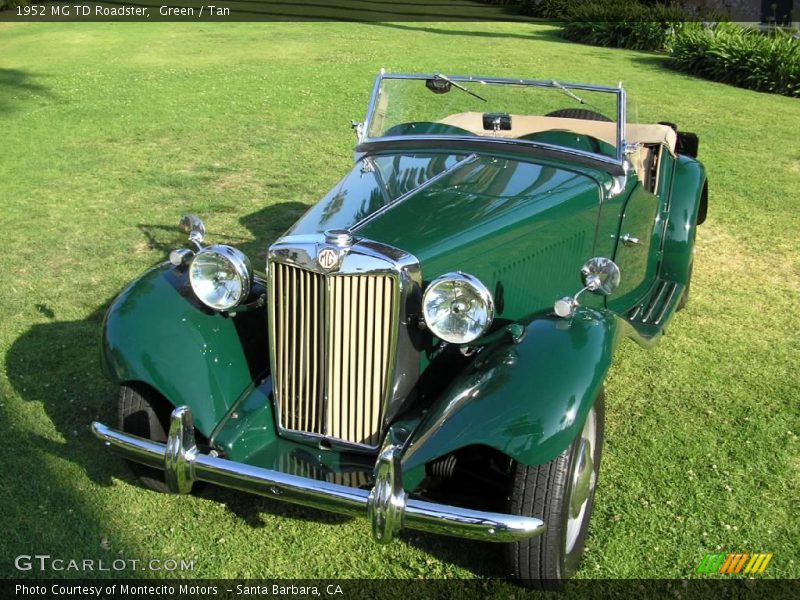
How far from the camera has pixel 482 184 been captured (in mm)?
3797

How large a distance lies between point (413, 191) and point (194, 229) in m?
1.02

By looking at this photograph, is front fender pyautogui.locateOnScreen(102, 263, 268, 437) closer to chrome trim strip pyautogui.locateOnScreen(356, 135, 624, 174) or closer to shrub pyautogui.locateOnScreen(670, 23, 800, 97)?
chrome trim strip pyautogui.locateOnScreen(356, 135, 624, 174)

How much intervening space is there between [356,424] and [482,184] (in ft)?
4.35

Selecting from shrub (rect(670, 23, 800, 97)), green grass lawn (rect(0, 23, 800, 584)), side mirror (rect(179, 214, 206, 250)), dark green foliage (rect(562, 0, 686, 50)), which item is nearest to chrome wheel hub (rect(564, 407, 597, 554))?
green grass lawn (rect(0, 23, 800, 584))

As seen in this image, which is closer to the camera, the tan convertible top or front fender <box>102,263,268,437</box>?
front fender <box>102,263,268,437</box>

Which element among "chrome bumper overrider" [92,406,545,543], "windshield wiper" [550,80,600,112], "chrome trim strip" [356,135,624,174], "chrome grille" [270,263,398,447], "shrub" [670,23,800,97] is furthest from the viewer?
"shrub" [670,23,800,97]

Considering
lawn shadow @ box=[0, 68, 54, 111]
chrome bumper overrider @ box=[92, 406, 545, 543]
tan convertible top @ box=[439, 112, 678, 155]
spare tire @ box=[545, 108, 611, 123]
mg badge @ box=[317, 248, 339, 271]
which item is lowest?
lawn shadow @ box=[0, 68, 54, 111]

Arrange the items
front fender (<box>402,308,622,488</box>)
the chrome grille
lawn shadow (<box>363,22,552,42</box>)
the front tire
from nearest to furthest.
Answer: front fender (<box>402,308,622,488</box>) → the front tire → the chrome grille → lawn shadow (<box>363,22,552,42</box>)

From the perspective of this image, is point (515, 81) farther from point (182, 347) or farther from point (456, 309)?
point (182, 347)

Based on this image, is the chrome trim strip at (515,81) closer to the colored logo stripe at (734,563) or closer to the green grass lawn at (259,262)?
the green grass lawn at (259,262)

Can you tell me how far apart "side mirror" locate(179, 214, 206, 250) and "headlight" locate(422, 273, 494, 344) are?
124 centimetres

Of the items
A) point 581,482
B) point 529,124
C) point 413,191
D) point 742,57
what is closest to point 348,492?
point 581,482

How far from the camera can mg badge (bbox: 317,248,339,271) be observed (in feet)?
9.77

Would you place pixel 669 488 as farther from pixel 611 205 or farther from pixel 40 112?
pixel 40 112
